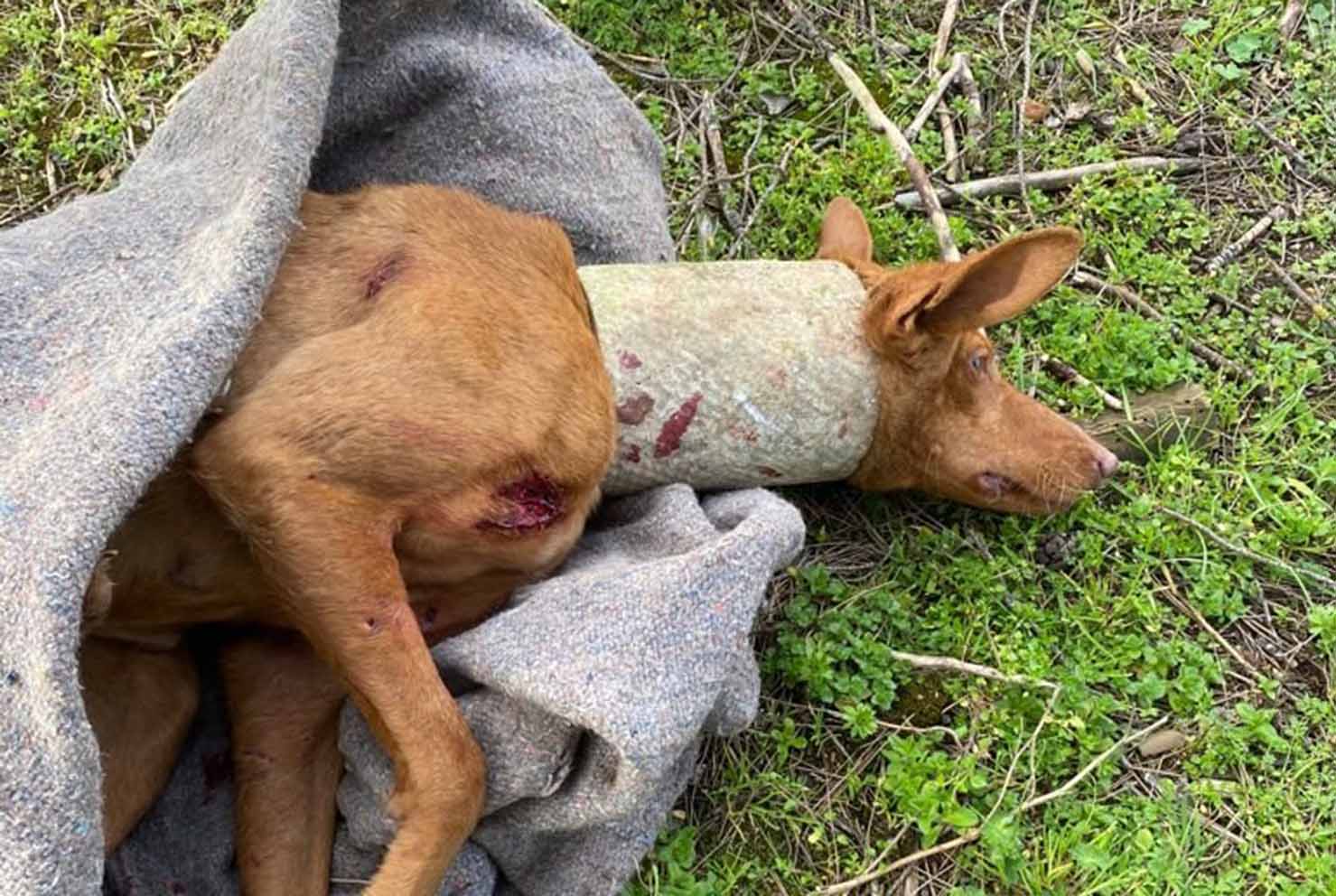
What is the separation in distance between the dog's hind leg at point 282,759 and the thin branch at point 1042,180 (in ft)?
8.01

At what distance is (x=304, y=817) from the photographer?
3.11 metres

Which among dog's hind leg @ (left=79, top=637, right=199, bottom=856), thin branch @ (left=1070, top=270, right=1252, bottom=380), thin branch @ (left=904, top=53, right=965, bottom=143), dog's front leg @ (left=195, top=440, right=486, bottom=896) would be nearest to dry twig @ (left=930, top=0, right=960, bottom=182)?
thin branch @ (left=904, top=53, right=965, bottom=143)

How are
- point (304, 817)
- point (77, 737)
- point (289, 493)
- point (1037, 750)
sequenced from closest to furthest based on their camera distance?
point (77, 737) → point (289, 493) → point (304, 817) → point (1037, 750)

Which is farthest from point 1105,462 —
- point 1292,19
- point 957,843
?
point 1292,19

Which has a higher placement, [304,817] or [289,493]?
[289,493]

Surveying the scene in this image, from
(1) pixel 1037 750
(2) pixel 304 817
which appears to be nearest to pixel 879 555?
(1) pixel 1037 750

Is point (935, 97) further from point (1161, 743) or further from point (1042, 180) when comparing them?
point (1161, 743)

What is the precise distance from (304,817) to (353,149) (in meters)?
1.79

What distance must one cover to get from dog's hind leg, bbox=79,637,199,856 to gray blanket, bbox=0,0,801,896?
0.14 metres

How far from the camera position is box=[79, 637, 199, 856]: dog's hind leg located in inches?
118

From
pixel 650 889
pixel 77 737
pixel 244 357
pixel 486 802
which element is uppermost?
pixel 244 357

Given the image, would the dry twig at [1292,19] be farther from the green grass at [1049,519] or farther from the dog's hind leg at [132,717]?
the dog's hind leg at [132,717]

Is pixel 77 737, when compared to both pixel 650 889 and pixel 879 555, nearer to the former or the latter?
pixel 650 889

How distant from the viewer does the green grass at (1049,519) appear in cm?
339
